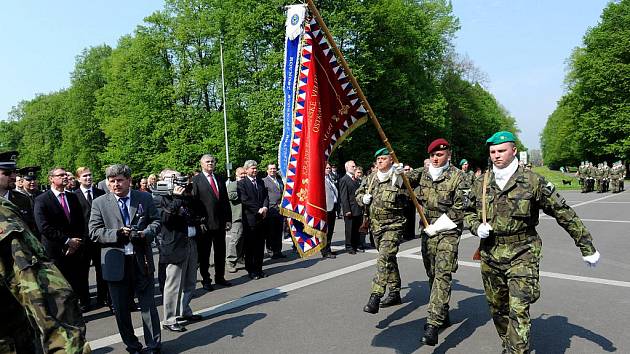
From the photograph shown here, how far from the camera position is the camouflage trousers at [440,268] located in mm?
4703

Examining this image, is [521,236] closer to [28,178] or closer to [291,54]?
[291,54]

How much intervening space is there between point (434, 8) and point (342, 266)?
3695 centimetres

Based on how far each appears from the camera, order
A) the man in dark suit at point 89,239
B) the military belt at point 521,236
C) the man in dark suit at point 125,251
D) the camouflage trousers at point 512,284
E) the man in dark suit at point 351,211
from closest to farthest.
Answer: the camouflage trousers at point 512,284 < the military belt at point 521,236 < the man in dark suit at point 125,251 < the man in dark suit at point 89,239 < the man in dark suit at point 351,211

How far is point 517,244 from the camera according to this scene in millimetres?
4066

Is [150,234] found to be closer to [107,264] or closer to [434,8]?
[107,264]

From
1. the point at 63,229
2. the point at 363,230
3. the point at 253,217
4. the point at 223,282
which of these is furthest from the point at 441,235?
the point at 63,229

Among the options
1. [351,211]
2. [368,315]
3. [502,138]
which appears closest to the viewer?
[502,138]

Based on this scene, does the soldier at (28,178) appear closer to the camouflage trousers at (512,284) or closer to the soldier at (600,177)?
the camouflage trousers at (512,284)

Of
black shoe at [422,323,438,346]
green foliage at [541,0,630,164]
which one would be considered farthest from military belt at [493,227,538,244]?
green foliage at [541,0,630,164]

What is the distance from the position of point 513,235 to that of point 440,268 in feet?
3.55

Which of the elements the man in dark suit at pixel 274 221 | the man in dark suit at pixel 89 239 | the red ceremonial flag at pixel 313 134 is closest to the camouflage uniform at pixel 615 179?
the man in dark suit at pixel 274 221

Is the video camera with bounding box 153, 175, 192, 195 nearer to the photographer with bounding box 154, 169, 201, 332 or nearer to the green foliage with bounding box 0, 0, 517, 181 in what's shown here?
the photographer with bounding box 154, 169, 201, 332

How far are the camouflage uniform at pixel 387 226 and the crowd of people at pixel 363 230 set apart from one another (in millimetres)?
13

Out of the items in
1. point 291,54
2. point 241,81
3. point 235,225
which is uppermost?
point 241,81
